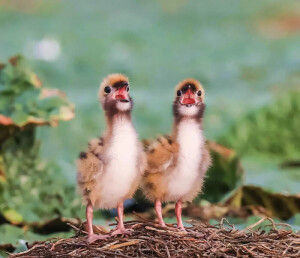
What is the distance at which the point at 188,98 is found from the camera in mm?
2066

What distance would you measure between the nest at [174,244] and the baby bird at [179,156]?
0.06 meters

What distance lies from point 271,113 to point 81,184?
3.48m

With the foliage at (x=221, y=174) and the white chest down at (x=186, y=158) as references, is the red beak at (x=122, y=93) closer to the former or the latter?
the white chest down at (x=186, y=158)

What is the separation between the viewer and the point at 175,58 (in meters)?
6.98

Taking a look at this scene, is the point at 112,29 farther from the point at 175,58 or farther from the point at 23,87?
the point at 23,87

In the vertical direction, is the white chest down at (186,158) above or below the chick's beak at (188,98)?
below

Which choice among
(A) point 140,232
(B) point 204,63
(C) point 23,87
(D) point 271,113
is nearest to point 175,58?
(B) point 204,63

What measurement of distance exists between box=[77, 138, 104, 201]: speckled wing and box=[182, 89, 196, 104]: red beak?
0.76 ft

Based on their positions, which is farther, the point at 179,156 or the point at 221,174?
the point at 221,174

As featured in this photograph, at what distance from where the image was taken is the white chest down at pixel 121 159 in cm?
199

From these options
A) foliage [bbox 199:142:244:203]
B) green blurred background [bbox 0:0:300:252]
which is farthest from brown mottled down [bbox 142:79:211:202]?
foliage [bbox 199:142:244:203]

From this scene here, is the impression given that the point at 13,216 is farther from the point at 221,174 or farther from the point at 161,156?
the point at 161,156

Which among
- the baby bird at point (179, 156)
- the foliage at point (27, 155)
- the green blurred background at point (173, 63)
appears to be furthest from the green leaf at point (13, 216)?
the baby bird at point (179, 156)

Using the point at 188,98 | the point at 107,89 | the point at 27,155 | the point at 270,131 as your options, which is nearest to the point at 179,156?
the point at 188,98
